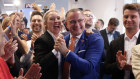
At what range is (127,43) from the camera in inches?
67.4

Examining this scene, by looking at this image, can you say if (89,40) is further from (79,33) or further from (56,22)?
(56,22)

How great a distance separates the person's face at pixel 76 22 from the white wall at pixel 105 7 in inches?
193

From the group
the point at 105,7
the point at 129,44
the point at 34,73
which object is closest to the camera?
the point at 34,73

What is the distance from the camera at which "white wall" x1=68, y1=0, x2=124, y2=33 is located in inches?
243

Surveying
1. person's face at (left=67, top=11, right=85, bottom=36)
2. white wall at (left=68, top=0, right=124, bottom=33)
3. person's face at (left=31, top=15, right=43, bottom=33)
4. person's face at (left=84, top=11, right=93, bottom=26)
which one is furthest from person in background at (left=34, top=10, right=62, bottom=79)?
white wall at (left=68, top=0, right=124, bottom=33)

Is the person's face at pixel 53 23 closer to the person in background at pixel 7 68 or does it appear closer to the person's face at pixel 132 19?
the person in background at pixel 7 68

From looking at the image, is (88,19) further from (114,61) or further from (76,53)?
(76,53)

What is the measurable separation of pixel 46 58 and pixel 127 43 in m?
0.84

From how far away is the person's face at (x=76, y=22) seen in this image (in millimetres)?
1486

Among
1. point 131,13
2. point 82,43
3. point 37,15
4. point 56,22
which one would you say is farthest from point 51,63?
point 37,15

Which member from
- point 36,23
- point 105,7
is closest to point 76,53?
point 36,23

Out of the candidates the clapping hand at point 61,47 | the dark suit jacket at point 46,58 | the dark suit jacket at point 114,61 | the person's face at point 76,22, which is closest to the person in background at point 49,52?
the dark suit jacket at point 46,58

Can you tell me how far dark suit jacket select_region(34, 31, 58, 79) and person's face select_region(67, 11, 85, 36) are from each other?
0.28 meters

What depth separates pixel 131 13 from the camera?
1.65m
